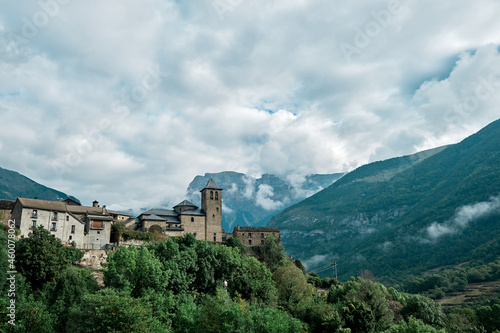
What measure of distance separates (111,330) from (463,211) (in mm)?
177429

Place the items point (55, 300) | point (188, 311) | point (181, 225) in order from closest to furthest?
point (188, 311) < point (55, 300) < point (181, 225)

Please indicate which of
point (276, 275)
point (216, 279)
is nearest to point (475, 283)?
point (276, 275)

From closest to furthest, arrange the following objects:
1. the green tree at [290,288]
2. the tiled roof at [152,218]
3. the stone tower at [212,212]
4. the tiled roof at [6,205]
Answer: the green tree at [290,288], the tiled roof at [6,205], the tiled roof at [152,218], the stone tower at [212,212]

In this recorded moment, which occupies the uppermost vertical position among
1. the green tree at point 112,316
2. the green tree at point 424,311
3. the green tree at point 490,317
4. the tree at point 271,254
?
the tree at point 271,254

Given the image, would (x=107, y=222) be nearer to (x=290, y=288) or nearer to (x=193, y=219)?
(x=193, y=219)

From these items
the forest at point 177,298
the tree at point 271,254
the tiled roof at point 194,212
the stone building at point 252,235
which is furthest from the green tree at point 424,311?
the tiled roof at point 194,212

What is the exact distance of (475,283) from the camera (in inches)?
4601

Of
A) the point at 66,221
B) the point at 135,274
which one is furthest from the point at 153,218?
the point at 135,274

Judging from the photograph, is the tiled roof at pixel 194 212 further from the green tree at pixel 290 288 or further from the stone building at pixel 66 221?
the green tree at pixel 290 288

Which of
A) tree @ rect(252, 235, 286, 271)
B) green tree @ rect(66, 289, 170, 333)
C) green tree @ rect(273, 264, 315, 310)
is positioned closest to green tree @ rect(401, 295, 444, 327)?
green tree @ rect(273, 264, 315, 310)

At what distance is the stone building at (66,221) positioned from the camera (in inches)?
2336

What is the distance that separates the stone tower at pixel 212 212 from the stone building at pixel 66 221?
22317mm

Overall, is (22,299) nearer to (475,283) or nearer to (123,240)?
(123,240)

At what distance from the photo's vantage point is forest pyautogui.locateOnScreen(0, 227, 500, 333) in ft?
109
